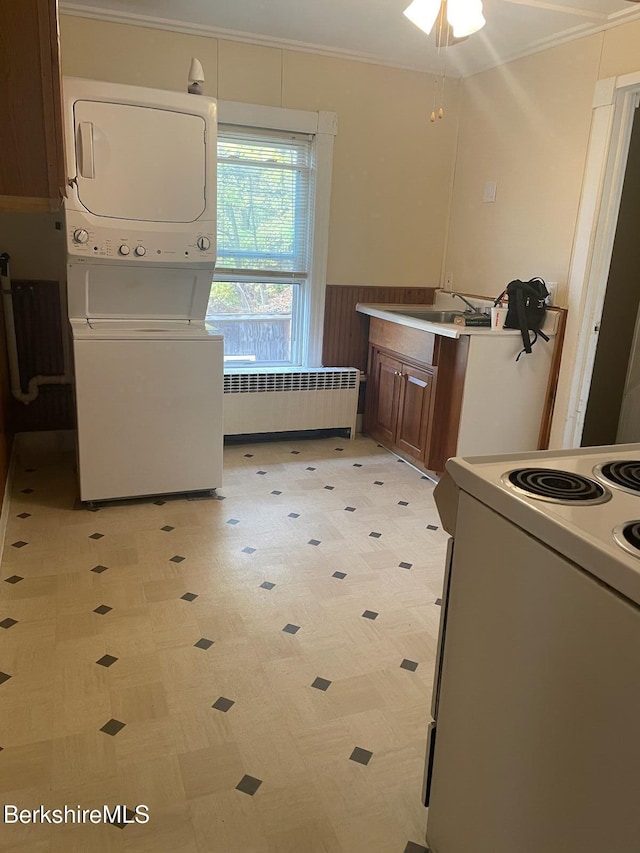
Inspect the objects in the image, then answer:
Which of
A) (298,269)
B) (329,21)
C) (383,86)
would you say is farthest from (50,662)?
(383,86)

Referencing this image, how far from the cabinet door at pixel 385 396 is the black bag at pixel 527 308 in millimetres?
791

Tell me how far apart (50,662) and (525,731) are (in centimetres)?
158

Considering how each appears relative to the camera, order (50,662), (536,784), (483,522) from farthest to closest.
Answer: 1. (50,662)
2. (483,522)
3. (536,784)

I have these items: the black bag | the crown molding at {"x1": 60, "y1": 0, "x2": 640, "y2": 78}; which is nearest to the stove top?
the black bag

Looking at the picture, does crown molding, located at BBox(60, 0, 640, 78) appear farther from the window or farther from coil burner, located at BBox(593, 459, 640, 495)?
coil burner, located at BBox(593, 459, 640, 495)

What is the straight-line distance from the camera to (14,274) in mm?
3633

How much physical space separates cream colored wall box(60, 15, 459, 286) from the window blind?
0.19 m

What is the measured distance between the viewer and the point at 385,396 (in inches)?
169

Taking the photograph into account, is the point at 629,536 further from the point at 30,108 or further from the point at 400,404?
the point at 400,404

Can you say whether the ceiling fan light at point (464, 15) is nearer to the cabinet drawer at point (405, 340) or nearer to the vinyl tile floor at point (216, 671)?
the cabinet drawer at point (405, 340)

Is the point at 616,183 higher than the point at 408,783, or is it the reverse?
the point at 616,183

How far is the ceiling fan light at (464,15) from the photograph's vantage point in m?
2.15

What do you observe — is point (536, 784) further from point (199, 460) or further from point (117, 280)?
point (117, 280)

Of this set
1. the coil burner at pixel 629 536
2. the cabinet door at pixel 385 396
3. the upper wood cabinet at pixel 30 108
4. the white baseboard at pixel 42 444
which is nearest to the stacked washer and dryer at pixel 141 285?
the white baseboard at pixel 42 444
